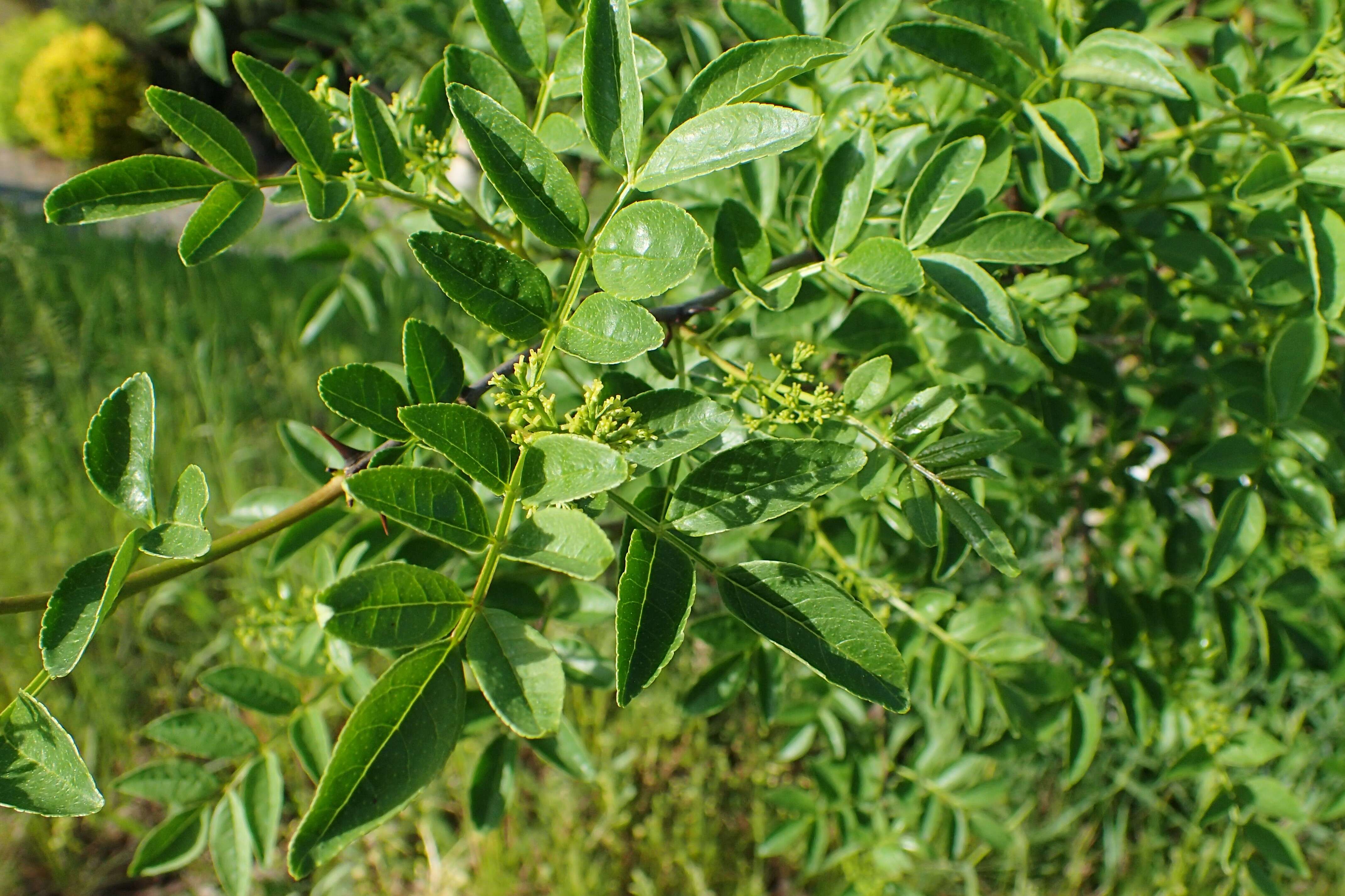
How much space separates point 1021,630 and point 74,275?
183 inches

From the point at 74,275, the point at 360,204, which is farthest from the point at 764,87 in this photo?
the point at 74,275

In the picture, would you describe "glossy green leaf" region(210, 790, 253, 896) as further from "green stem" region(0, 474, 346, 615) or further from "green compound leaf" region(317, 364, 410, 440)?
"green compound leaf" region(317, 364, 410, 440)

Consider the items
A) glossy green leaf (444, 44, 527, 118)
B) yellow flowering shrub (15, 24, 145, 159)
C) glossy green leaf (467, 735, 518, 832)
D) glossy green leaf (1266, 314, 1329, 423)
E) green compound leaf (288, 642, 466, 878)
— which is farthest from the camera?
yellow flowering shrub (15, 24, 145, 159)

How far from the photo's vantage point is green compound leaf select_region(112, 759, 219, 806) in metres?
1.06

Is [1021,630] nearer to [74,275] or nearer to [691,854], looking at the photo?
[691,854]

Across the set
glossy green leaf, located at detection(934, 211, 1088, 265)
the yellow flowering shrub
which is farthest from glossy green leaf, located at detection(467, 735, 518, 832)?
the yellow flowering shrub

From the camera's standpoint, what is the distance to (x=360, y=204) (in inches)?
40.5

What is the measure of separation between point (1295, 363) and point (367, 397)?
1.02 m

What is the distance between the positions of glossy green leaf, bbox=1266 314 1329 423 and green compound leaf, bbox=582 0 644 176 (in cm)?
80

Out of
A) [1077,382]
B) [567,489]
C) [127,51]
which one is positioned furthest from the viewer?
[127,51]

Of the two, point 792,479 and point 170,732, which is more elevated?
point 792,479

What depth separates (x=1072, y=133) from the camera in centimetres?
86

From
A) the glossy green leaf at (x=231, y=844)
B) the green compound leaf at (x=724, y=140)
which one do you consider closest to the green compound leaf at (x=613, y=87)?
the green compound leaf at (x=724, y=140)

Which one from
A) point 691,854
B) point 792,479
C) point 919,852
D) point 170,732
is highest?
point 792,479
